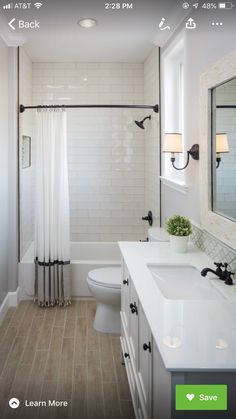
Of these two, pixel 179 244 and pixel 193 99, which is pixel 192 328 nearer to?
pixel 179 244

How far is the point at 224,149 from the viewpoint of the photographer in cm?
197

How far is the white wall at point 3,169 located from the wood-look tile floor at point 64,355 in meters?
0.34

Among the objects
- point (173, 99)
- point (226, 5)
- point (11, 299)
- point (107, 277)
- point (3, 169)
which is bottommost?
point (11, 299)

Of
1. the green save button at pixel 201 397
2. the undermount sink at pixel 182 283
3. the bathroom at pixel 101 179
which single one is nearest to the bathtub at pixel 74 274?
the bathroom at pixel 101 179

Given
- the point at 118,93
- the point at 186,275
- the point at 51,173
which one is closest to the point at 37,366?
the point at 186,275

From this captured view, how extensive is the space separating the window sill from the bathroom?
20 millimetres

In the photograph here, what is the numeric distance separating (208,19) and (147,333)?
3.30 feet

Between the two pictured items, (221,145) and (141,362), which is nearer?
(141,362)

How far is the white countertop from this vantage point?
103 centimetres

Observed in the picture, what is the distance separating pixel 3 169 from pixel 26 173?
0.74 metres

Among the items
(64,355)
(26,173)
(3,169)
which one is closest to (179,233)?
(64,355)

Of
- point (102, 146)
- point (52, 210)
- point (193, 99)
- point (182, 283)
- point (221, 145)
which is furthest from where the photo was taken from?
point (102, 146)

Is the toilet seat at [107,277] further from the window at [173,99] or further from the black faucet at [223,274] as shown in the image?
the black faucet at [223,274]

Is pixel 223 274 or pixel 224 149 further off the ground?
pixel 224 149
